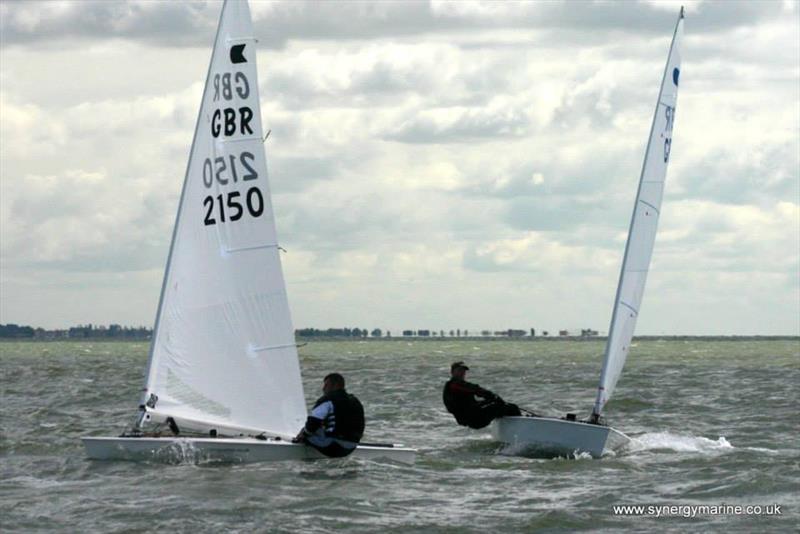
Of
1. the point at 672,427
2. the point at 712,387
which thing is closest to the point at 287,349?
the point at 672,427

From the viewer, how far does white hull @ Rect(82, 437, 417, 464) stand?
19328mm

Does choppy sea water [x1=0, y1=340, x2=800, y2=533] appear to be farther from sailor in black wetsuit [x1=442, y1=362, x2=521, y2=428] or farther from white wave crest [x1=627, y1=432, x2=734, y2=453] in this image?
sailor in black wetsuit [x1=442, y1=362, x2=521, y2=428]

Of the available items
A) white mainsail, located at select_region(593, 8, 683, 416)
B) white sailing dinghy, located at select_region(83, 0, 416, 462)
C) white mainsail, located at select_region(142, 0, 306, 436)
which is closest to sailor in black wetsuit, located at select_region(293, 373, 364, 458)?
white sailing dinghy, located at select_region(83, 0, 416, 462)

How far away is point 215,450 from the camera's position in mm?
19422

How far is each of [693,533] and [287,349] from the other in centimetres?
665

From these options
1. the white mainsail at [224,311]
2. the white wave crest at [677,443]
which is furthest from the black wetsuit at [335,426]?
the white wave crest at [677,443]

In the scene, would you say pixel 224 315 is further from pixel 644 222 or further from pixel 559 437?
pixel 644 222

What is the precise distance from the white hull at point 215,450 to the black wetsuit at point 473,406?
311cm

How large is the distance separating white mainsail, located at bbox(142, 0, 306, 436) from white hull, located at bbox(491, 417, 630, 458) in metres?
3.73

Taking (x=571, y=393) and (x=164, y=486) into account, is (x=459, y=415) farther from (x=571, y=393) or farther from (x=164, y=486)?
(x=571, y=393)

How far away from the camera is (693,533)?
15.5m

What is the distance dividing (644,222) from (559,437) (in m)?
3.41

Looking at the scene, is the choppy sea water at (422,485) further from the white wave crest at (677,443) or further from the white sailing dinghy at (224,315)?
the white sailing dinghy at (224,315)

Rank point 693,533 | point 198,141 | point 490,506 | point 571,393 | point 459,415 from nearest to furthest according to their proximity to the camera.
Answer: point 693,533
point 490,506
point 198,141
point 459,415
point 571,393
